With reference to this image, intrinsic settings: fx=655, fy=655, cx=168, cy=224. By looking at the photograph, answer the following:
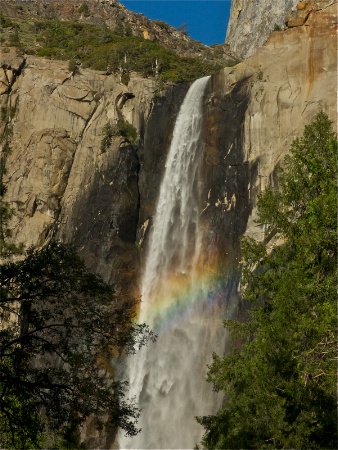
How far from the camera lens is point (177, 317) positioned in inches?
1393

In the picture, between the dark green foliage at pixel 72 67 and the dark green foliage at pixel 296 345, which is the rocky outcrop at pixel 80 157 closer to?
the dark green foliage at pixel 72 67

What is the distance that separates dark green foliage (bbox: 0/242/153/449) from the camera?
13.4 metres

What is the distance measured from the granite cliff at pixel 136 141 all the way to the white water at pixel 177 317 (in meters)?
0.88

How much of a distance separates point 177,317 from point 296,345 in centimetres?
1979

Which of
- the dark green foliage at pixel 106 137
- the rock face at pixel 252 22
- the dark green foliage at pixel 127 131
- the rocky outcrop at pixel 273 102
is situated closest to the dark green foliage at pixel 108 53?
the dark green foliage at pixel 127 131

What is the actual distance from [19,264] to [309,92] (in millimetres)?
26899

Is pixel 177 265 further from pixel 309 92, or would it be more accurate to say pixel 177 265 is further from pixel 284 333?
pixel 284 333

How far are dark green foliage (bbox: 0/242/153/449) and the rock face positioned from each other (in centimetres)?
7336

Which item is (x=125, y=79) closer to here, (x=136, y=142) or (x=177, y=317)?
(x=136, y=142)

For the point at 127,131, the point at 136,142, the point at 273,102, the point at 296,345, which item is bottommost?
the point at 296,345

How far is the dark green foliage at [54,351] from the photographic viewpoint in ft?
43.8

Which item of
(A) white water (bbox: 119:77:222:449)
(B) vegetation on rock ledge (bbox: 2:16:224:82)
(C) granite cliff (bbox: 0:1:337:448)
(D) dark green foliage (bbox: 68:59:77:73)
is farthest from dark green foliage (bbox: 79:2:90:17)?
(A) white water (bbox: 119:77:222:449)

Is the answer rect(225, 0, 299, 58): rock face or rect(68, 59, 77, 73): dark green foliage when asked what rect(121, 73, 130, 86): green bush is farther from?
rect(225, 0, 299, 58): rock face

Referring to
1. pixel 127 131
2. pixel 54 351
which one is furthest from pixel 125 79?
pixel 54 351
